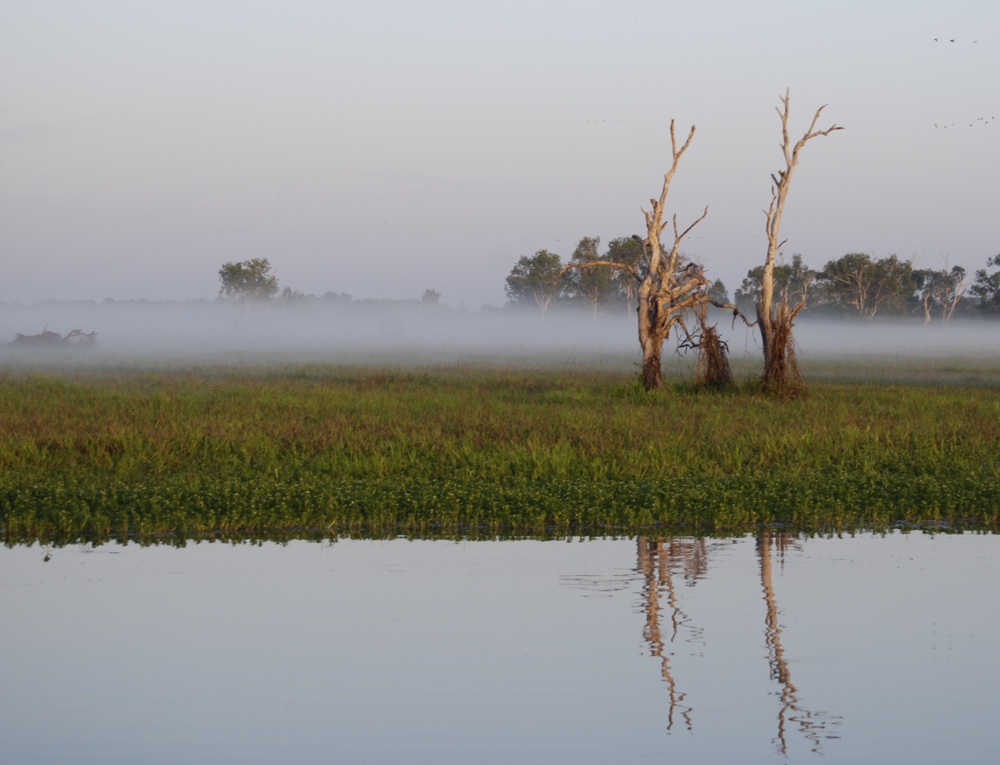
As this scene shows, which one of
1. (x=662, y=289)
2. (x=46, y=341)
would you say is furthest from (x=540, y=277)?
(x=662, y=289)

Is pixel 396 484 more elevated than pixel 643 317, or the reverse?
pixel 643 317

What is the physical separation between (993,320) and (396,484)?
397ft

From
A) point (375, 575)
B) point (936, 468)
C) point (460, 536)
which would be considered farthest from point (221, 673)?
point (936, 468)

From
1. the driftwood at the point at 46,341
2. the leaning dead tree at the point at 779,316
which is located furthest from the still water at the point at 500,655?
the driftwood at the point at 46,341

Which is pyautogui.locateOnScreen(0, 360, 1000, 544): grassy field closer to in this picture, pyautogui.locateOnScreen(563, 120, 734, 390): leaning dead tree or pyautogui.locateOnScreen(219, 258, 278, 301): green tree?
pyautogui.locateOnScreen(563, 120, 734, 390): leaning dead tree

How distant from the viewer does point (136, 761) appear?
6762 mm

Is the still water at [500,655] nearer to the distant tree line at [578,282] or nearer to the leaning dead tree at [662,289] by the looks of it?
the leaning dead tree at [662,289]

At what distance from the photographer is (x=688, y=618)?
9.74m

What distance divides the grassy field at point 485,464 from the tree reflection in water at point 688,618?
116cm

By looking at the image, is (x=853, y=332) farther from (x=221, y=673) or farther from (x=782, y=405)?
(x=221, y=673)

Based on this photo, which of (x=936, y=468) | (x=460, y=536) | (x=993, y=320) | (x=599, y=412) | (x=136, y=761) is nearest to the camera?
(x=136, y=761)

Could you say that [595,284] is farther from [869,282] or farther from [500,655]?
[500,655]

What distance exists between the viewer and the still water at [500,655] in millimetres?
7078

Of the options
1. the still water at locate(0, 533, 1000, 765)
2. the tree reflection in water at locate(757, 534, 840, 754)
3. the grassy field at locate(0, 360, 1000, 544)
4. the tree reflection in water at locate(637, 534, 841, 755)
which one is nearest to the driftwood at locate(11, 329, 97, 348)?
the grassy field at locate(0, 360, 1000, 544)
